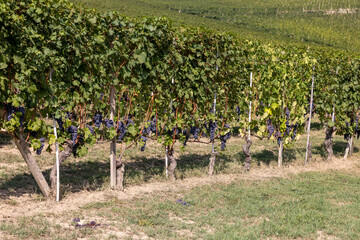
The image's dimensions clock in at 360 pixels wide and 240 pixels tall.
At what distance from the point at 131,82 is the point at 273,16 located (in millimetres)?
80011

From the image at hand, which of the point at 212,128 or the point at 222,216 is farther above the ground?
the point at 212,128

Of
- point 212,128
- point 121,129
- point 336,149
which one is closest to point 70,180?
point 121,129

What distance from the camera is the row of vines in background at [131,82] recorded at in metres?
5.81

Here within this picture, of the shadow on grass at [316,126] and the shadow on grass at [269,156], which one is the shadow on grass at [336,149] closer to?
the shadow on grass at [269,156]

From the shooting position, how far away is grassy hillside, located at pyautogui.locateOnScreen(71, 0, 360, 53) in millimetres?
60469

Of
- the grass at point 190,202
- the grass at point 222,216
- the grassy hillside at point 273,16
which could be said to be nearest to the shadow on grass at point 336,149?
the grass at point 190,202

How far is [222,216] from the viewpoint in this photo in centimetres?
625

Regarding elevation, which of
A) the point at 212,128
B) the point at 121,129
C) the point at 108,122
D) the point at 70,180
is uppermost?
the point at 108,122

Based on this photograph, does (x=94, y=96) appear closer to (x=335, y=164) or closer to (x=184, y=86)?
(x=184, y=86)

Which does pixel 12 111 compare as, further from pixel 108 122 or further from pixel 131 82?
pixel 131 82

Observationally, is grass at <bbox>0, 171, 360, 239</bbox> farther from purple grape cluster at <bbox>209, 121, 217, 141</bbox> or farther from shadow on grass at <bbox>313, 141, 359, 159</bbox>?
shadow on grass at <bbox>313, 141, 359, 159</bbox>

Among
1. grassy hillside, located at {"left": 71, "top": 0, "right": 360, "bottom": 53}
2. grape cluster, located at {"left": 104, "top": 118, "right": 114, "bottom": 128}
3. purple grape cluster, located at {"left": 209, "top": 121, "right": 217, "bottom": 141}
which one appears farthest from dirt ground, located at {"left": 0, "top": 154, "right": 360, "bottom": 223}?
grassy hillside, located at {"left": 71, "top": 0, "right": 360, "bottom": 53}

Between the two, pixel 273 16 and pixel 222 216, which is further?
pixel 273 16

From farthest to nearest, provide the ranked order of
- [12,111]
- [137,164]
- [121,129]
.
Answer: [137,164] → [121,129] → [12,111]
